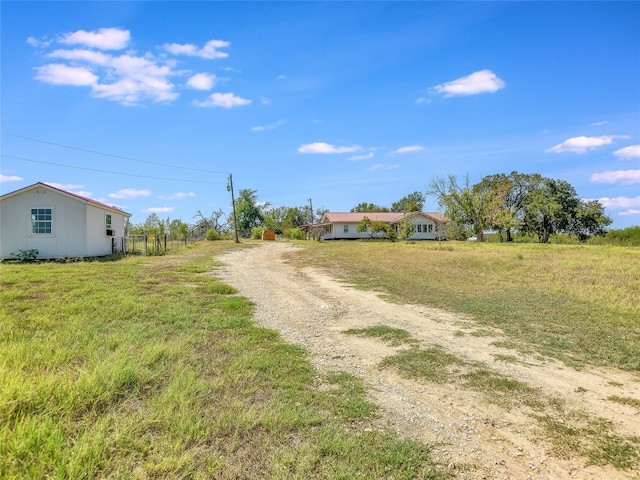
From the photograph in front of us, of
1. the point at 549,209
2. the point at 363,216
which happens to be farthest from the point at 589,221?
the point at 363,216

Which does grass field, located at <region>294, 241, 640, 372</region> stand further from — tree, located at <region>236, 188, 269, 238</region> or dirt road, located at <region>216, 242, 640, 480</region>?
tree, located at <region>236, 188, 269, 238</region>

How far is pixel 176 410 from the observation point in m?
3.27

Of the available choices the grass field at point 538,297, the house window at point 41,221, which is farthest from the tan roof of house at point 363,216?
the house window at point 41,221

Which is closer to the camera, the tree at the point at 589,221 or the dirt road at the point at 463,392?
the dirt road at the point at 463,392

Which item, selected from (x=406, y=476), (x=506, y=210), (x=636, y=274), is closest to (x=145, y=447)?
(x=406, y=476)

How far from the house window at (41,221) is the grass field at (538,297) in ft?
→ 42.7

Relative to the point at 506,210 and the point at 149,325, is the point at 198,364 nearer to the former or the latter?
the point at 149,325

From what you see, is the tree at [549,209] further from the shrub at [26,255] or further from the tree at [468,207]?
the shrub at [26,255]

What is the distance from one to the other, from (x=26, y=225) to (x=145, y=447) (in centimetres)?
1896

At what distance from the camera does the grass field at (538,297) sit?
568 centimetres

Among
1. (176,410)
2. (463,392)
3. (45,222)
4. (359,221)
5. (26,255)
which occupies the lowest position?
(463,392)

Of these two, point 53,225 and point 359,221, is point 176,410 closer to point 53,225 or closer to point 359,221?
point 53,225

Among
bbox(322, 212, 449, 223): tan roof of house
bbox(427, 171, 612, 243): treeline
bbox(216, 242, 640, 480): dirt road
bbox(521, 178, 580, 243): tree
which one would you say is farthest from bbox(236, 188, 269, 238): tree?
bbox(216, 242, 640, 480): dirt road

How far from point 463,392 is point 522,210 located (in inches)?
2125
